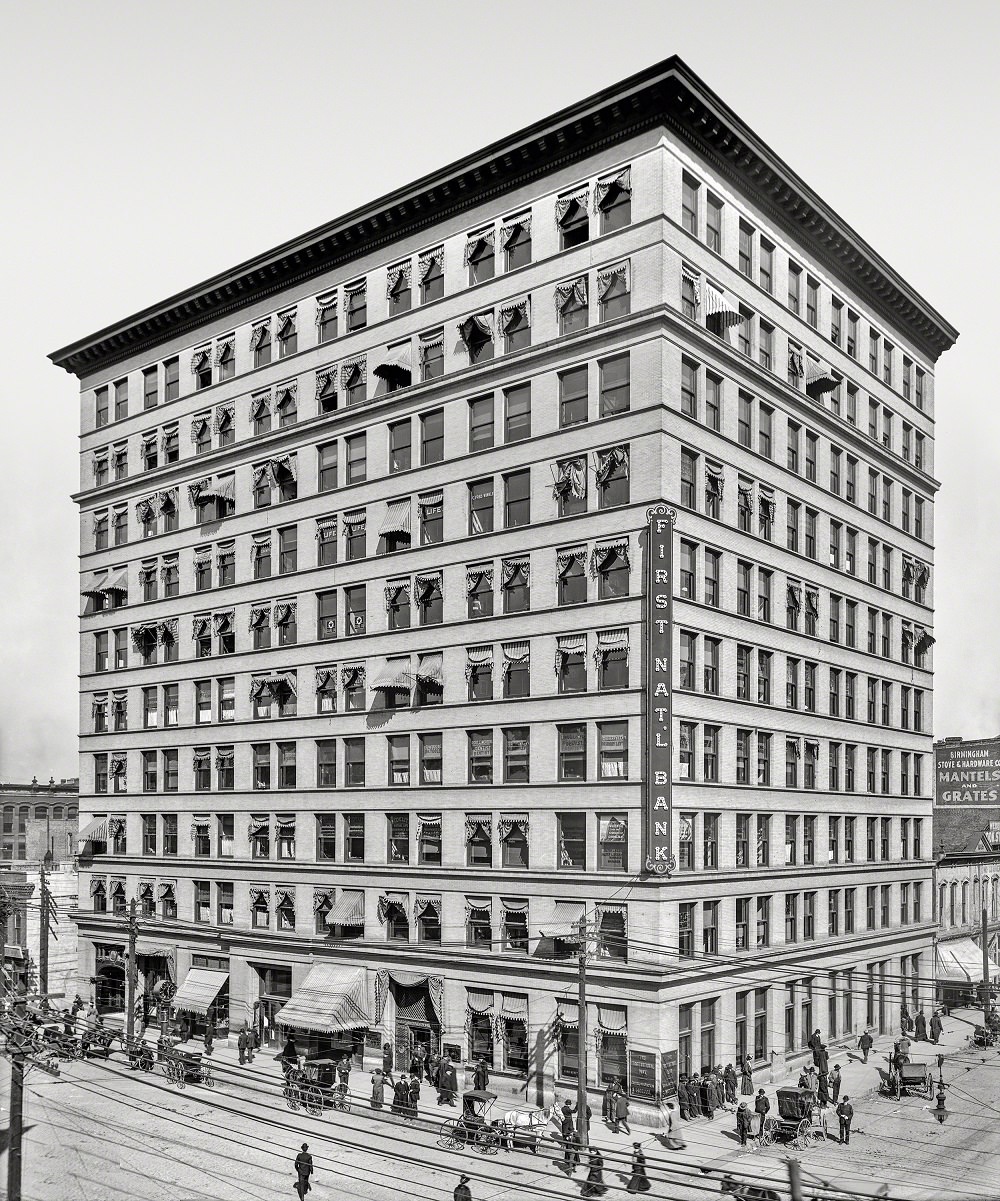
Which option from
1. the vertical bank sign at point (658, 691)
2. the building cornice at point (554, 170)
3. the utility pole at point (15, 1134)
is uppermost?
the building cornice at point (554, 170)

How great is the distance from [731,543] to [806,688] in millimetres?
8719

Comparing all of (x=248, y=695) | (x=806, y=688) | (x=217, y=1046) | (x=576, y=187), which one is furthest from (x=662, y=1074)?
(x=576, y=187)

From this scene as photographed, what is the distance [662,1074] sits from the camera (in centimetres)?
4053

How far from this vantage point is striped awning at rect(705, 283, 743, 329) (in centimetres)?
4697

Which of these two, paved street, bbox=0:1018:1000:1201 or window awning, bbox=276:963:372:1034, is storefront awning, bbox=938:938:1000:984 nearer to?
paved street, bbox=0:1018:1000:1201

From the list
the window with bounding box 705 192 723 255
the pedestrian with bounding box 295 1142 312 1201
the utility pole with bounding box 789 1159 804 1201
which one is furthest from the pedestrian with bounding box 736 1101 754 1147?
the window with bounding box 705 192 723 255

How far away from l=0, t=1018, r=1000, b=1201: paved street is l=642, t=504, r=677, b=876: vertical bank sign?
909 cm

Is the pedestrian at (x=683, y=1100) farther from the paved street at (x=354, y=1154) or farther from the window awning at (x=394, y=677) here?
the window awning at (x=394, y=677)

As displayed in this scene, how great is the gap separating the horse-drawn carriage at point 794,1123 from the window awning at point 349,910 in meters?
18.9

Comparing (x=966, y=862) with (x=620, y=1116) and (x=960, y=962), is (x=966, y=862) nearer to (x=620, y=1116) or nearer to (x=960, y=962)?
(x=960, y=962)

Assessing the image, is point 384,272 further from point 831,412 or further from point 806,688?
point 806,688

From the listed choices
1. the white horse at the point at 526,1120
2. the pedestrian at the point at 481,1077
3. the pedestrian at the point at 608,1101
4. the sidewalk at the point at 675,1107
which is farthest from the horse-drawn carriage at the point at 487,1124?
the pedestrian at the point at 481,1077

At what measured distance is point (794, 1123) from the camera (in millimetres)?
37719

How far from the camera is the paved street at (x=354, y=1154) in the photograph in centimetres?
3341
